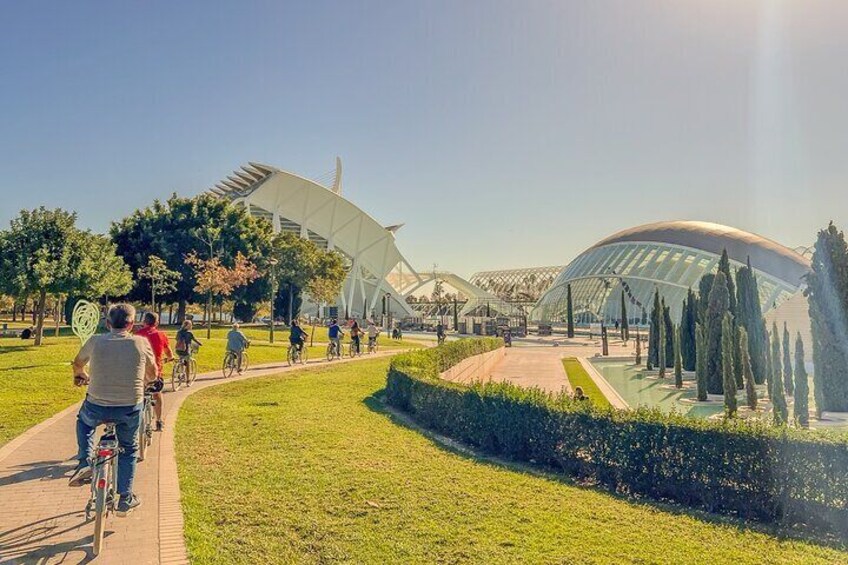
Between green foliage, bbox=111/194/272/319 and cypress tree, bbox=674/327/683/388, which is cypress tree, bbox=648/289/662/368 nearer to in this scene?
cypress tree, bbox=674/327/683/388

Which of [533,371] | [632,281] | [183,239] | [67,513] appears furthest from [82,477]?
[632,281]

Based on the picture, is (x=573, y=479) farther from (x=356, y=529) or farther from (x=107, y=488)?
(x=107, y=488)

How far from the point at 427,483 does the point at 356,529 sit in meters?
1.47

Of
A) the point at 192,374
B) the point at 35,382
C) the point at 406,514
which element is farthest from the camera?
the point at 192,374

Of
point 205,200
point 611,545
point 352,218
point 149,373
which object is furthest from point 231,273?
point 352,218

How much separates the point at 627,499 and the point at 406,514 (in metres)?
2.65

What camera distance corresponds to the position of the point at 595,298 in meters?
64.1

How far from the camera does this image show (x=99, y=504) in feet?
14.5

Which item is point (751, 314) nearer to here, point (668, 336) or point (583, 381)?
point (583, 381)

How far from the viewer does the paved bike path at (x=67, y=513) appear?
14.4 feet

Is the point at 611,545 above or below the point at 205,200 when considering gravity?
below

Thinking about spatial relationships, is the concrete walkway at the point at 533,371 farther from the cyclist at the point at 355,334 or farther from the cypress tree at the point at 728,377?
the cyclist at the point at 355,334

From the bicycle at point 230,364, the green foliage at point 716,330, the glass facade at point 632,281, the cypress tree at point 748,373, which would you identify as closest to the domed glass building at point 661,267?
the glass facade at point 632,281

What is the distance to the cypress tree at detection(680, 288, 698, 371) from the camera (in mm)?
23938
